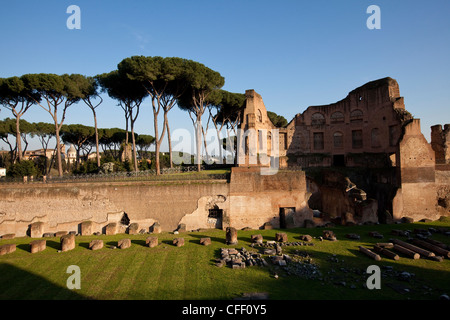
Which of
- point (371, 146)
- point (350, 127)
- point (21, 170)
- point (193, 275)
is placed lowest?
point (193, 275)

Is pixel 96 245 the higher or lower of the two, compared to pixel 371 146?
lower

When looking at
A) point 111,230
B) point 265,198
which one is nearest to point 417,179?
point 265,198

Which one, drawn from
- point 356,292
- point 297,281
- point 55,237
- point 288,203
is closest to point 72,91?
point 55,237

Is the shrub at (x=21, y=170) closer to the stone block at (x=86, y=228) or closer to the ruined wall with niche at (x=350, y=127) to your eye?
the stone block at (x=86, y=228)

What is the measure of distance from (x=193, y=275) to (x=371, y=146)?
17638mm

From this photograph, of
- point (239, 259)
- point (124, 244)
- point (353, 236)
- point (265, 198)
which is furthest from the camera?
point (265, 198)

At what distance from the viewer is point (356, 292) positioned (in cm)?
549

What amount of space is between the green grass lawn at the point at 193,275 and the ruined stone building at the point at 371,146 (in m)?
4.14

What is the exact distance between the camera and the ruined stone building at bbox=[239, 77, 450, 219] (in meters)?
12.7

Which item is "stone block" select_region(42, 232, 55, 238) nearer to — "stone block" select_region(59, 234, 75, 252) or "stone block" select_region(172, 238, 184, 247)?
"stone block" select_region(59, 234, 75, 252)

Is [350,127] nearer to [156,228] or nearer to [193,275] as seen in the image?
[156,228]

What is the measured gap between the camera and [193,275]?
667 centimetres

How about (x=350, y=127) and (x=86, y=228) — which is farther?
(x=350, y=127)

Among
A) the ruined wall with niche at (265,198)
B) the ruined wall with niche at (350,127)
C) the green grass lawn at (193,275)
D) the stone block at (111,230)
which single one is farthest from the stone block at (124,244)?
the ruined wall with niche at (350,127)
